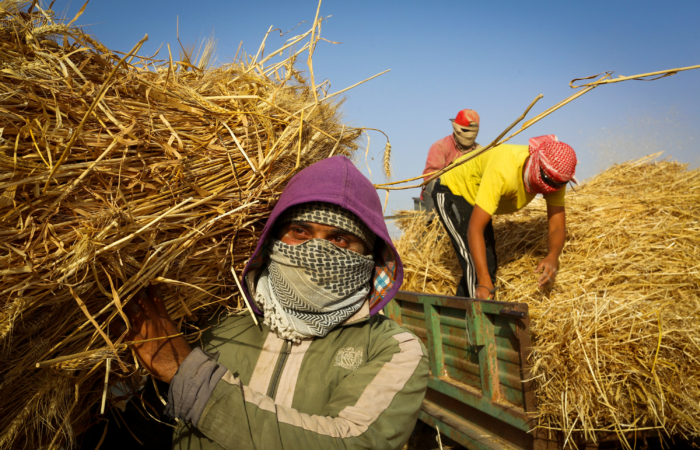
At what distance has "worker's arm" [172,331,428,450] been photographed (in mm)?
1177

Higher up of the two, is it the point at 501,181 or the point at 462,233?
the point at 501,181

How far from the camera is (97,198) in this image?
1176mm

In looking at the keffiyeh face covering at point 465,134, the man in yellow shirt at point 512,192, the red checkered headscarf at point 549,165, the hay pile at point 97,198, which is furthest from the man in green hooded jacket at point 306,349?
the keffiyeh face covering at point 465,134

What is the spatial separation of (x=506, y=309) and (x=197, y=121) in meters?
2.06

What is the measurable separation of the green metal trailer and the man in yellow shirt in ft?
1.58

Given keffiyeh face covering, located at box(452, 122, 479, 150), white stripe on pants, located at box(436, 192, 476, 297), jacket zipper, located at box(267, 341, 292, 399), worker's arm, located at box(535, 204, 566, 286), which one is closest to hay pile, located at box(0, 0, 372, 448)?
jacket zipper, located at box(267, 341, 292, 399)

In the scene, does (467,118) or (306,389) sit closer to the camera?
(306,389)


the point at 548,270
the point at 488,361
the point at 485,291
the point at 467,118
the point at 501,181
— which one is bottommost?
the point at 488,361

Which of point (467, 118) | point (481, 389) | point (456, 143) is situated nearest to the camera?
point (481, 389)

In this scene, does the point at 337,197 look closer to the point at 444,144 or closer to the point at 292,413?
the point at 292,413

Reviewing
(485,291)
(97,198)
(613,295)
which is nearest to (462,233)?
(485,291)

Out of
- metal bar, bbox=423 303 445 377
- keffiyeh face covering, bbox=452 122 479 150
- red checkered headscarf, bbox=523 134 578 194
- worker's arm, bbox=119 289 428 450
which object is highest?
keffiyeh face covering, bbox=452 122 479 150

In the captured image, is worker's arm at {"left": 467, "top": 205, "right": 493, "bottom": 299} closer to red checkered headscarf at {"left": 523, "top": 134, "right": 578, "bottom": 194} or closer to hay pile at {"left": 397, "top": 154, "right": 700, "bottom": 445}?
hay pile at {"left": 397, "top": 154, "right": 700, "bottom": 445}

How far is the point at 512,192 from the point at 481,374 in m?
1.55
